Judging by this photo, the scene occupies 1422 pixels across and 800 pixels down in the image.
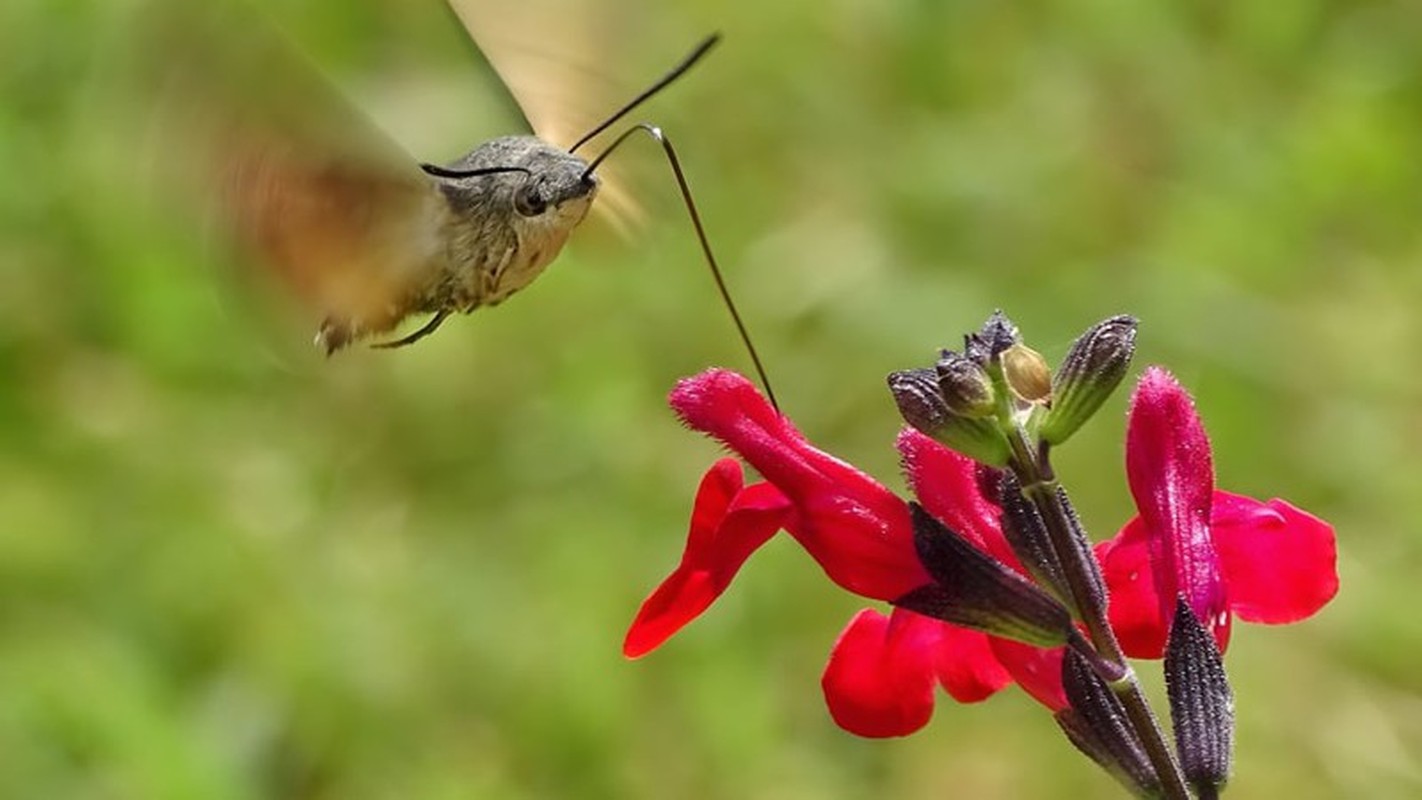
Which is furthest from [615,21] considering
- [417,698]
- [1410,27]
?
[1410,27]

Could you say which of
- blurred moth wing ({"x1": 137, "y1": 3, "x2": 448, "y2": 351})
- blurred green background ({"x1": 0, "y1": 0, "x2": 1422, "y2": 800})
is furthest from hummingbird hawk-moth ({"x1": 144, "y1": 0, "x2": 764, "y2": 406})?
blurred green background ({"x1": 0, "y1": 0, "x2": 1422, "y2": 800})

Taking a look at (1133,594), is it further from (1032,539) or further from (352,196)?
(352,196)

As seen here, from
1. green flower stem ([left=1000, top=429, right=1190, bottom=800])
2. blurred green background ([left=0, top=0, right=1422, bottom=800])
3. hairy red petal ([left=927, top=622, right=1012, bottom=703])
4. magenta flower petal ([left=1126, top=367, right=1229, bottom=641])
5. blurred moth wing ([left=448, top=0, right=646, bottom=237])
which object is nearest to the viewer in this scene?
green flower stem ([left=1000, top=429, right=1190, bottom=800])

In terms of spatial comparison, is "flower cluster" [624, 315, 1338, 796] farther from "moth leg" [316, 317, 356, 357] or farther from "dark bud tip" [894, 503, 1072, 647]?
"moth leg" [316, 317, 356, 357]

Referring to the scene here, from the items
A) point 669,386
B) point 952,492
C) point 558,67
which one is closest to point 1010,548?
point 952,492

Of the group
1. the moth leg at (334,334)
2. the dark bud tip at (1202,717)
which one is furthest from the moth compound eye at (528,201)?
the dark bud tip at (1202,717)

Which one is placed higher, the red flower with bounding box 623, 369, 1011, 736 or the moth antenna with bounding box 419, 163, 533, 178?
the moth antenna with bounding box 419, 163, 533, 178
